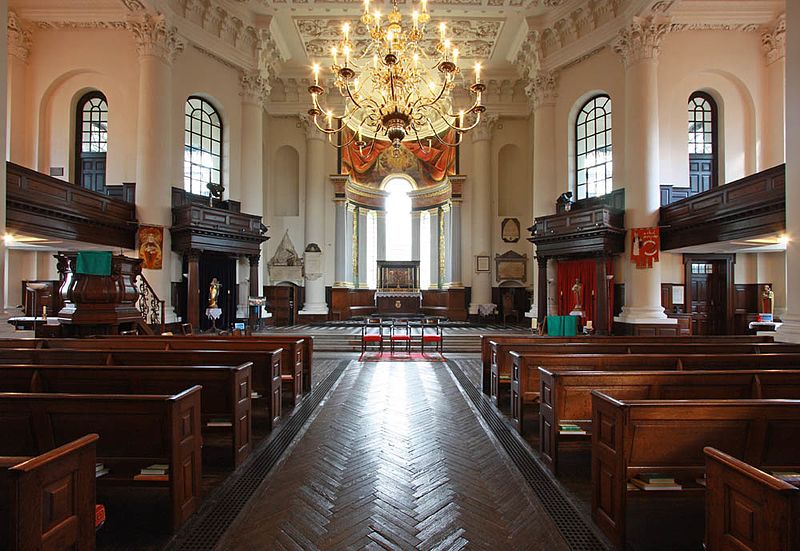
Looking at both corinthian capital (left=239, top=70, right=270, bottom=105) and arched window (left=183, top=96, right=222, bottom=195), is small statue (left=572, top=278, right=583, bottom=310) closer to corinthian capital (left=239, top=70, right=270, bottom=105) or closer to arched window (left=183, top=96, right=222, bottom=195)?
arched window (left=183, top=96, right=222, bottom=195)

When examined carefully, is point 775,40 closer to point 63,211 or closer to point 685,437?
point 685,437

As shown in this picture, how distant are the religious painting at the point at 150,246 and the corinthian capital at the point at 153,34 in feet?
15.3

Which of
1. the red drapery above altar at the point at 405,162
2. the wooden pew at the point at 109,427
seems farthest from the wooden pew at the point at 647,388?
the red drapery above altar at the point at 405,162

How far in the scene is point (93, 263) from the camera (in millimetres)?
6898

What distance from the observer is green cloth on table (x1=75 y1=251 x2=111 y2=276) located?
675cm

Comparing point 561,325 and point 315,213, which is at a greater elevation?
point 315,213

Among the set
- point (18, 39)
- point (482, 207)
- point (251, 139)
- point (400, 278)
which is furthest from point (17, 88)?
point (482, 207)

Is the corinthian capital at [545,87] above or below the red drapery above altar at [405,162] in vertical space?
above

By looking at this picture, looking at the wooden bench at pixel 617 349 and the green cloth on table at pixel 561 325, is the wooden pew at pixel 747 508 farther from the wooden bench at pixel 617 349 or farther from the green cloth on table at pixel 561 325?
the green cloth on table at pixel 561 325

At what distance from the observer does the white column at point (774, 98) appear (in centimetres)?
1117

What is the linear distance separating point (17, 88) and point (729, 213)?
17973 millimetres

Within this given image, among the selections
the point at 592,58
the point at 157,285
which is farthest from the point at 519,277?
the point at 157,285

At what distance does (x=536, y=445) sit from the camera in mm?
4324

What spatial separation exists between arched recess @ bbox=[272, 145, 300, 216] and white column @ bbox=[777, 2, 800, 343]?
Answer: 1517 cm
